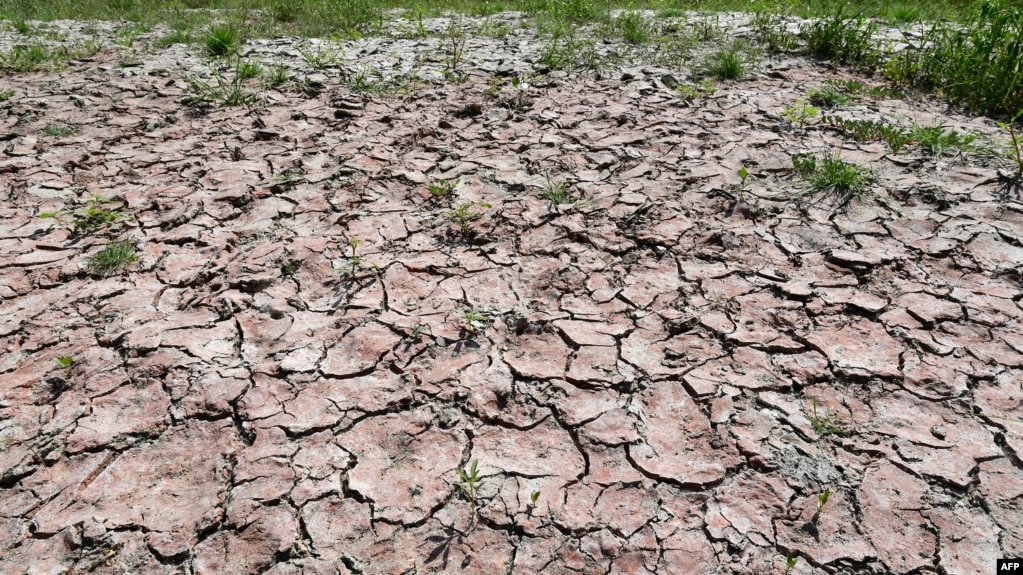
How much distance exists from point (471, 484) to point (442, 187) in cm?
178

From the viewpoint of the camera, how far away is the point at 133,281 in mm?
2619

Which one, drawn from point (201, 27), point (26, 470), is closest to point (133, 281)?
point (26, 470)

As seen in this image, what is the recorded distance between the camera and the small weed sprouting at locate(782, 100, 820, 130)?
12.0 ft

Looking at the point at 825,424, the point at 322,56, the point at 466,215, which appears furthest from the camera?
the point at 322,56

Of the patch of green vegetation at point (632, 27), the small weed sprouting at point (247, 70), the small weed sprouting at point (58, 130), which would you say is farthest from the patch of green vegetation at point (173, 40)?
the patch of green vegetation at point (632, 27)

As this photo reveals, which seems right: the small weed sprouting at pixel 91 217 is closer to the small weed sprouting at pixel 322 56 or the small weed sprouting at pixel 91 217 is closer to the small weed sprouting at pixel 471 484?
the small weed sprouting at pixel 322 56

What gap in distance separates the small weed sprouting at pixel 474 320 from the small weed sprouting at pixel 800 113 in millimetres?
2324

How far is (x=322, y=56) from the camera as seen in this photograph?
4781mm

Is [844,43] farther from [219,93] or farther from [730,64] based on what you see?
[219,93]

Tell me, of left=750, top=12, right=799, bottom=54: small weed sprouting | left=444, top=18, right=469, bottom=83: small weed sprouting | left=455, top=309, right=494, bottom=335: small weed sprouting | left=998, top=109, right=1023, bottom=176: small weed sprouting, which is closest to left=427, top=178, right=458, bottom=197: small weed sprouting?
left=455, top=309, right=494, bottom=335: small weed sprouting

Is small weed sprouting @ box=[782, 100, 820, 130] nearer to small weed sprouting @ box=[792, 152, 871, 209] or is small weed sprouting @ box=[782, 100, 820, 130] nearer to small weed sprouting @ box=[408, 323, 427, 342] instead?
small weed sprouting @ box=[792, 152, 871, 209]

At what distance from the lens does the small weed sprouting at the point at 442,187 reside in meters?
3.14

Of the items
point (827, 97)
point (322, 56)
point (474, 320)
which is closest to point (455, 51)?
point (322, 56)

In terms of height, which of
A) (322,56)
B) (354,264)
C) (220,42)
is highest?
(220,42)
